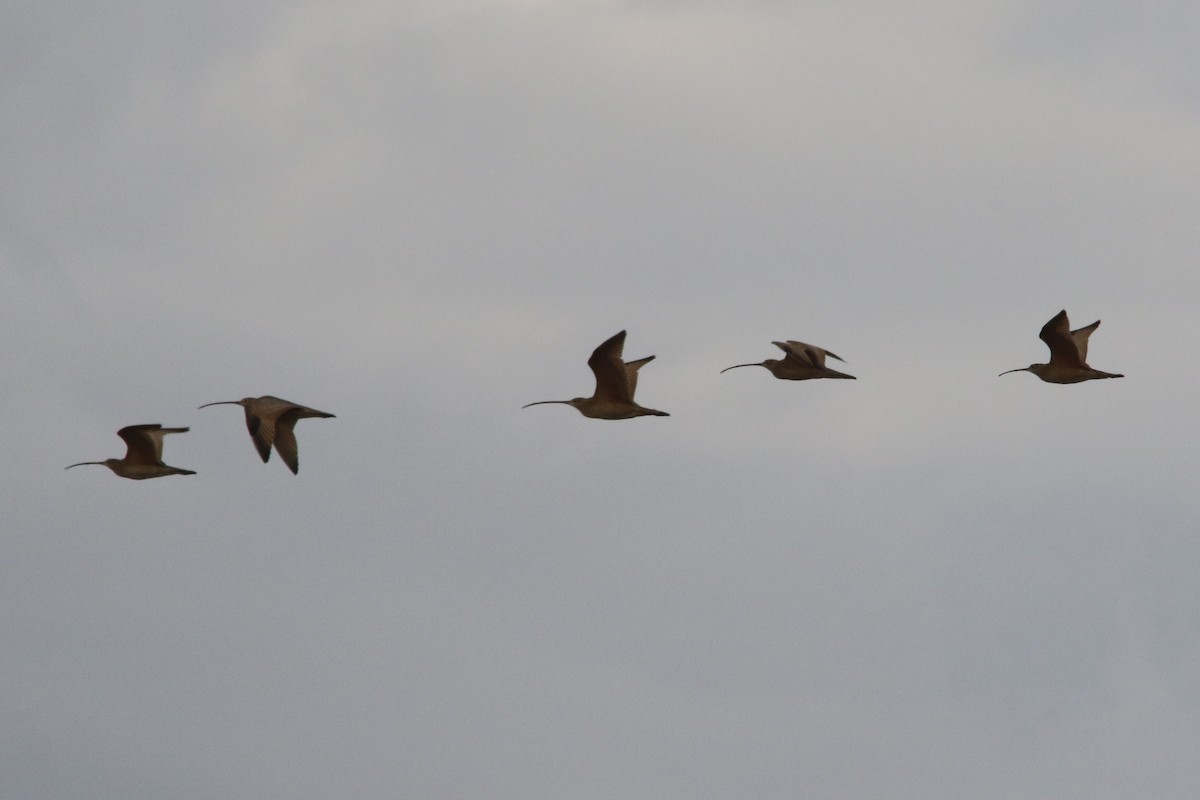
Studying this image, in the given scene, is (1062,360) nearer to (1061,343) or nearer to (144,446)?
(1061,343)

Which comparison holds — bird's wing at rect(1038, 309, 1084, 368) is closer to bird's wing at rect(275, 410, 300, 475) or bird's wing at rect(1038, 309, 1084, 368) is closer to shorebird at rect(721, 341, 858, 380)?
shorebird at rect(721, 341, 858, 380)

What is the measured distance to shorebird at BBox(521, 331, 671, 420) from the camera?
3503 centimetres

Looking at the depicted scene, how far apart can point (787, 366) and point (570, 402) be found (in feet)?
13.6

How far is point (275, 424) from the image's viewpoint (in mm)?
33938

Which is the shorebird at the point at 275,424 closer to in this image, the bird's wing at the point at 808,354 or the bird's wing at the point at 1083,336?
the bird's wing at the point at 808,354

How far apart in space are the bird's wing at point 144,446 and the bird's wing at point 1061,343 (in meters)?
15.4

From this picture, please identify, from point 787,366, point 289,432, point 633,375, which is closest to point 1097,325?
point 787,366

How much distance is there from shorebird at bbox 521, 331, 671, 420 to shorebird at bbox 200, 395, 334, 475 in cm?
475

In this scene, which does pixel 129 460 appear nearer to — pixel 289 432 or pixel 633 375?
pixel 289 432

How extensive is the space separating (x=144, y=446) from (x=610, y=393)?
8391 mm

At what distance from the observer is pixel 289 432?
112 ft

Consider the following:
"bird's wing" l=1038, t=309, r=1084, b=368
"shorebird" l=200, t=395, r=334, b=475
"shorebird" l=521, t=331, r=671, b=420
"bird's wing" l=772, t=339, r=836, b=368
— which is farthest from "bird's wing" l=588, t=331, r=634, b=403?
"bird's wing" l=1038, t=309, r=1084, b=368

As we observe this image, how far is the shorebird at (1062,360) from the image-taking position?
37.0 m

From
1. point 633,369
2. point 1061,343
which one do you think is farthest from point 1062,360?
point 633,369
